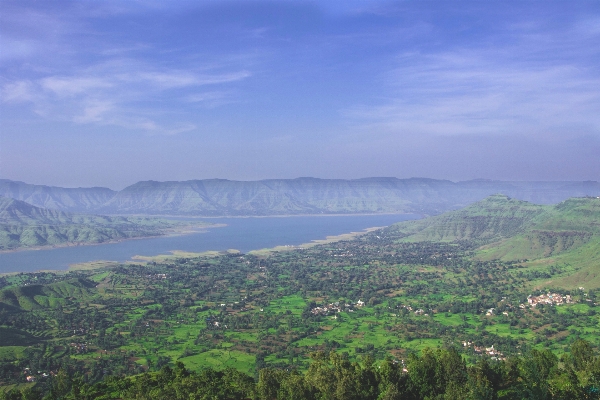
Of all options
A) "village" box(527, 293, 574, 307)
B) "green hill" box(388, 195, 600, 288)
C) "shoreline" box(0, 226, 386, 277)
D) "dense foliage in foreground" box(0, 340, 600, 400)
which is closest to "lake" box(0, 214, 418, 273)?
"shoreline" box(0, 226, 386, 277)

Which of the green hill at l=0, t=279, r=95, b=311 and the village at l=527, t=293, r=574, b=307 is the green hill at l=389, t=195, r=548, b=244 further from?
the green hill at l=0, t=279, r=95, b=311

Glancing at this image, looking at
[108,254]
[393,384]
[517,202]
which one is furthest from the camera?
[517,202]

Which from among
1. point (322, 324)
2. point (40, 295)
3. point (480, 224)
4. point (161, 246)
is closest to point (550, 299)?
point (322, 324)

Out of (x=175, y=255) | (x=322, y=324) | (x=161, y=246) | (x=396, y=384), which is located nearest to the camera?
(x=396, y=384)

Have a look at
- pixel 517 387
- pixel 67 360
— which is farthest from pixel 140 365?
pixel 517 387

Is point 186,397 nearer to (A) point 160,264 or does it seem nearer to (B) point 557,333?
(B) point 557,333

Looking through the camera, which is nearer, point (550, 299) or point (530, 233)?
point (550, 299)

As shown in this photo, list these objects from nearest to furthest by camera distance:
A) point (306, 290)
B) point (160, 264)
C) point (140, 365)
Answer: point (140, 365) < point (306, 290) < point (160, 264)

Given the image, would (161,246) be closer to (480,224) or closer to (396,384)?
(480,224)
